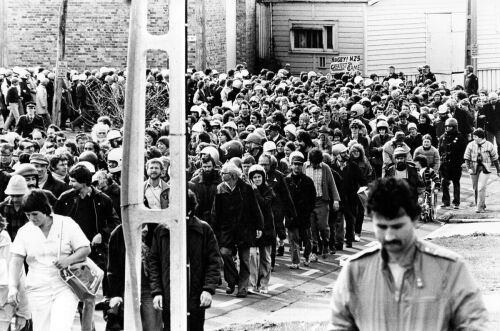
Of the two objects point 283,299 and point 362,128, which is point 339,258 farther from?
point 362,128

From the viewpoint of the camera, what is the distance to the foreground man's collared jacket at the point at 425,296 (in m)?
5.62

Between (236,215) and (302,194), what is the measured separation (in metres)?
2.48

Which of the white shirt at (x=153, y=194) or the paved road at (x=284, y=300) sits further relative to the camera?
the paved road at (x=284, y=300)

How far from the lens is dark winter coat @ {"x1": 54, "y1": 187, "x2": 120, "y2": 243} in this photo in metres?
13.1

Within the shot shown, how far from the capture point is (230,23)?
42625 mm

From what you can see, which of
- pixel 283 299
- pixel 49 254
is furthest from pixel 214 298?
pixel 49 254

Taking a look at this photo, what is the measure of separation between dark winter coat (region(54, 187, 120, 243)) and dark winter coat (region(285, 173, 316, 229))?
541 cm

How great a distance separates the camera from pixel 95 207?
43.2 feet

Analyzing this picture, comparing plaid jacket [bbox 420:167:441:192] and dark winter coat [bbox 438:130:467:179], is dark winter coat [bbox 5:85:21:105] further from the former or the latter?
plaid jacket [bbox 420:167:441:192]

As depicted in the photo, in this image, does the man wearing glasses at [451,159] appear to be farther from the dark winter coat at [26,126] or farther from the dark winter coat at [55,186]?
the dark winter coat at [55,186]

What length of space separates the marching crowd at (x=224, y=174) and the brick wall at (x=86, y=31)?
4.44 m

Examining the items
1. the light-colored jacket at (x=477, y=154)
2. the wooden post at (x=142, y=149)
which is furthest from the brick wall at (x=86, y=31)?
the wooden post at (x=142, y=149)

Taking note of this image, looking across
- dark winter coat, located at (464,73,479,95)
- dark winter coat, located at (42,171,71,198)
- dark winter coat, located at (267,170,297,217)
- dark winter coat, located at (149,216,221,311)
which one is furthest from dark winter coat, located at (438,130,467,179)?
dark winter coat, located at (149,216,221,311)

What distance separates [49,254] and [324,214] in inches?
359
